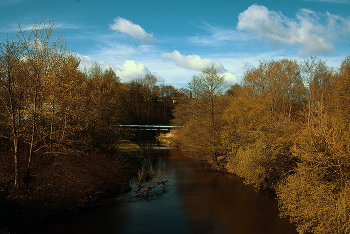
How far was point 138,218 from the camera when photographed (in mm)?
14773

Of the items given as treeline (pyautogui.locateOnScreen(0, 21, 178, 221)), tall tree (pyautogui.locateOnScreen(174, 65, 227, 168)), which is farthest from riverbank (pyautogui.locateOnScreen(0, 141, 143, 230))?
tall tree (pyautogui.locateOnScreen(174, 65, 227, 168))

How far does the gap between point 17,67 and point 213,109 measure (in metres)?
19.2

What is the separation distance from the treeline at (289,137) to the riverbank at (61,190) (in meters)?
10.6

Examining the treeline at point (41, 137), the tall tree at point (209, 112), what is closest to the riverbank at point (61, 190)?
the treeline at point (41, 137)

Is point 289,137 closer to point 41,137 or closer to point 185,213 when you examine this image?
point 185,213

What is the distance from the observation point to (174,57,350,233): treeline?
12.1 meters

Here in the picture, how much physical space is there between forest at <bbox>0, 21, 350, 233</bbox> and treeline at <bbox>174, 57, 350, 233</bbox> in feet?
0.28

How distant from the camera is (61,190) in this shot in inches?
580

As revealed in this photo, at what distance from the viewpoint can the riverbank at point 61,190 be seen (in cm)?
1287

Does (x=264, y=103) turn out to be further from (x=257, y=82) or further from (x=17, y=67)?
(x=17, y=67)

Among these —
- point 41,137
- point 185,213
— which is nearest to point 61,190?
point 41,137

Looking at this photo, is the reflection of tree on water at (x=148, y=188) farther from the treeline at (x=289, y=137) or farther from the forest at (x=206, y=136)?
the treeline at (x=289, y=137)

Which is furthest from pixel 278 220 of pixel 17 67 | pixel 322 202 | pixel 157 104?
pixel 157 104

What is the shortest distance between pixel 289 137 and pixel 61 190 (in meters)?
15.9
